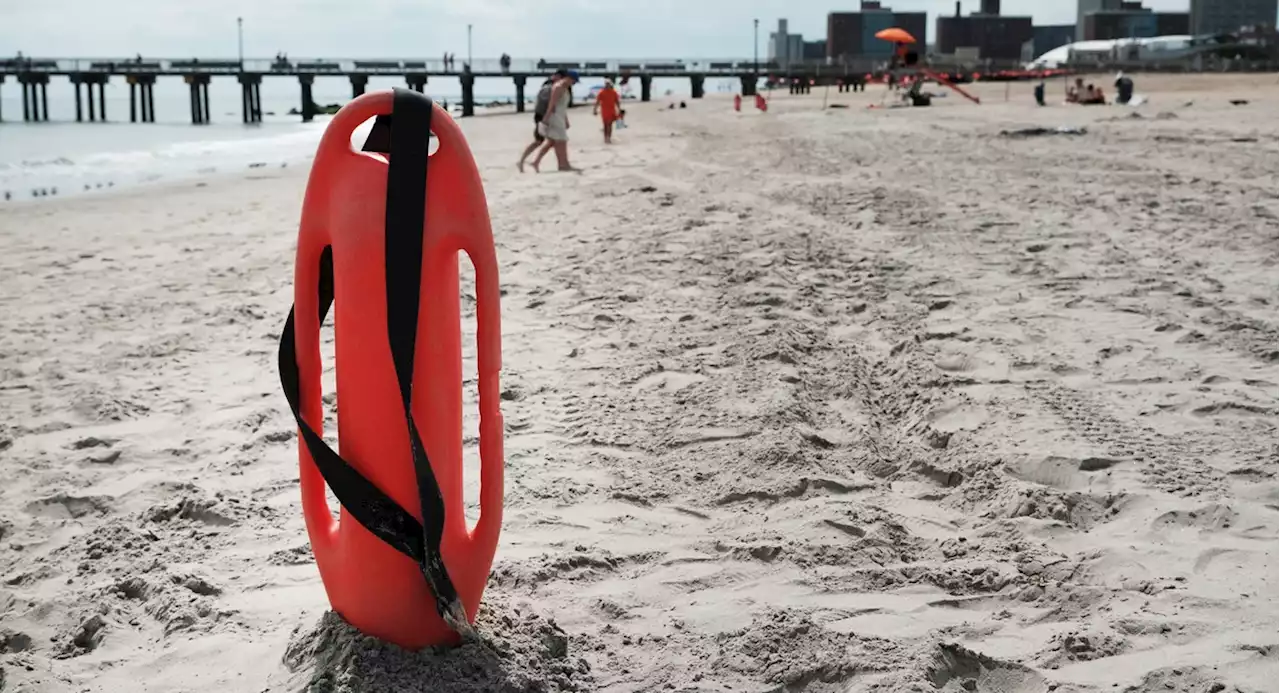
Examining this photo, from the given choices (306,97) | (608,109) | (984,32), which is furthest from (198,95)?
(984,32)

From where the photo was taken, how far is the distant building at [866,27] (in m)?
129

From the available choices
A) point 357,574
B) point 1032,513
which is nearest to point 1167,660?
point 1032,513

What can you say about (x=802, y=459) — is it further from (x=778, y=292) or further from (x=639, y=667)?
(x=778, y=292)

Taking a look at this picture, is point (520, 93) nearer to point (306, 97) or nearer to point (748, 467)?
point (306, 97)

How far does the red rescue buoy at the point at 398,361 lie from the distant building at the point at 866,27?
5042 inches

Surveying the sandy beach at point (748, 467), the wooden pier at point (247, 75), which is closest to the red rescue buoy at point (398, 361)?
the sandy beach at point (748, 467)

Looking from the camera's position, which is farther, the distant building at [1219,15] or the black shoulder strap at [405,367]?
the distant building at [1219,15]

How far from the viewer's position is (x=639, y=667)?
2348 millimetres

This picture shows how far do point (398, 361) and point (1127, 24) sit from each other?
446ft

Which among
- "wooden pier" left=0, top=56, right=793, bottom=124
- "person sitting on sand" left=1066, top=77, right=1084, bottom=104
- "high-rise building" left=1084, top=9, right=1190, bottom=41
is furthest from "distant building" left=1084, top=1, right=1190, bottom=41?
"person sitting on sand" left=1066, top=77, right=1084, bottom=104

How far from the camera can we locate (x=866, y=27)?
5448 inches

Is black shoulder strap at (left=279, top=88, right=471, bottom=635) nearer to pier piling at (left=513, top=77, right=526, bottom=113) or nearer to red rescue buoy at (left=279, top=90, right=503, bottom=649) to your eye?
red rescue buoy at (left=279, top=90, right=503, bottom=649)

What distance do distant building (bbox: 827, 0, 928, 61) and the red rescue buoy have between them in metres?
128

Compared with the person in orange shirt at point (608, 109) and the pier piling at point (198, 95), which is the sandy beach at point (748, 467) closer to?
the person in orange shirt at point (608, 109)
